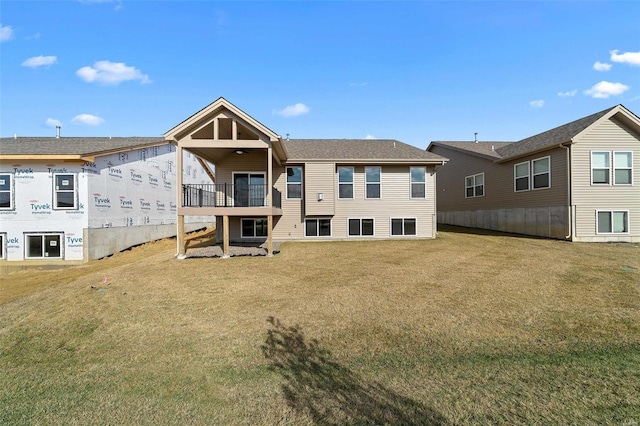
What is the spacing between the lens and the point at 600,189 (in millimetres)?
14000

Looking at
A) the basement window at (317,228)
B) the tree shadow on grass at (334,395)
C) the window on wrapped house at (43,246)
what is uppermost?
the basement window at (317,228)

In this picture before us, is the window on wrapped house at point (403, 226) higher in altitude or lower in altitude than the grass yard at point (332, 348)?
higher

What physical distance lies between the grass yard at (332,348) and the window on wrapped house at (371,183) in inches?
284

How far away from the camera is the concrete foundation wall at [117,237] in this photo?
561 inches

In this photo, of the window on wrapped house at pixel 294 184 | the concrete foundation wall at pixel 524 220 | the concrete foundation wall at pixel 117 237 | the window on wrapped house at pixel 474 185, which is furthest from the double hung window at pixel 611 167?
the concrete foundation wall at pixel 117 237

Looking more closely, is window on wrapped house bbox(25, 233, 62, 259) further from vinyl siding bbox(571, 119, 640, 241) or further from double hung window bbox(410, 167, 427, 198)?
vinyl siding bbox(571, 119, 640, 241)

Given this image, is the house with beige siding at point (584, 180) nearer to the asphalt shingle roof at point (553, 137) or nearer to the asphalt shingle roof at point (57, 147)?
the asphalt shingle roof at point (553, 137)

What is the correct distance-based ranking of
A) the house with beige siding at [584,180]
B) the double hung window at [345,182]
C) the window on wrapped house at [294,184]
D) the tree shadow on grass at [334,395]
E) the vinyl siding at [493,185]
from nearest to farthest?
the tree shadow on grass at [334,395] → the house with beige siding at [584,180] → the vinyl siding at [493,185] → the window on wrapped house at [294,184] → the double hung window at [345,182]

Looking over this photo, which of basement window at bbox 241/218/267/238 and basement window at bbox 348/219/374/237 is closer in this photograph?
basement window at bbox 241/218/267/238

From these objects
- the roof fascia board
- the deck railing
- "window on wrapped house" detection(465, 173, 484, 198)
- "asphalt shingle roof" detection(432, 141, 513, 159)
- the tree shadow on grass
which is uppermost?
"asphalt shingle roof" detection(432, 141, 513, 159)

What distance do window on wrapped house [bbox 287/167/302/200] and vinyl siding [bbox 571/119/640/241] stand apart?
13205mm

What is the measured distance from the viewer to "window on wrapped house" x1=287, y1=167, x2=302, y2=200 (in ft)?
51.6

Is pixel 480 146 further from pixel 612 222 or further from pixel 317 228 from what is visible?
pixel 317 228

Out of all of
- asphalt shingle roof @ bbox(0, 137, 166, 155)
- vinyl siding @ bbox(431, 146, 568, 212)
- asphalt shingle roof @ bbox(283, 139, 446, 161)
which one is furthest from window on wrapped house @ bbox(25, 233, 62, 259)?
vinyl siding @ bbox(431, 146, 568, 212)
